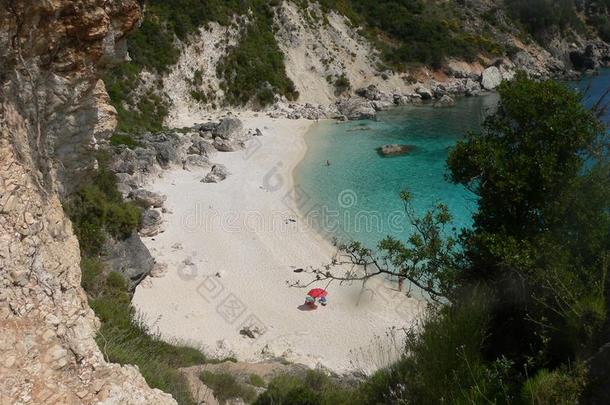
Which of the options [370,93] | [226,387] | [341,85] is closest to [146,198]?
[226,387]

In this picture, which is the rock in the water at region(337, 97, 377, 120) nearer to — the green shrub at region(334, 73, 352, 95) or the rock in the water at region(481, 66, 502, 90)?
the green shrub at region(334, 73, 352, 95)

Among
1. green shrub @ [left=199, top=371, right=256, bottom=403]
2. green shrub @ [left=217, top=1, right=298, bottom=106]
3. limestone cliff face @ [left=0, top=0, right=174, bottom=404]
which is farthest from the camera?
green shrub @ [left=217, top=1, right=298, bottom=106]

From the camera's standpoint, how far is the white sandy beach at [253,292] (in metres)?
15.5

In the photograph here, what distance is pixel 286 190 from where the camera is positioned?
2866 cm

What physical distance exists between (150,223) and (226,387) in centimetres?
1367

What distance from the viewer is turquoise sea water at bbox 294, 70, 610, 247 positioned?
24094 millimetres

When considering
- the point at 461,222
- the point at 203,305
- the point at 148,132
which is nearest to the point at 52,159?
the point at 203,305

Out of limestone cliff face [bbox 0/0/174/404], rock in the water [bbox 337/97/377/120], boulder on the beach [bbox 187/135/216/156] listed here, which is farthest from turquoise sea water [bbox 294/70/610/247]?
limestone cliff face [bbox 0/0/174/404]

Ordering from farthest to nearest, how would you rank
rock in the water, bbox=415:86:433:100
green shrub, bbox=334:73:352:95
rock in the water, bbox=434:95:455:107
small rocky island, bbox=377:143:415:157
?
rock in the water, bbox=415:86:433:100
green shrub, bbox=334:73:352:95
rock in the water, bbox=434:95:455:107
small rocky island, bbox=377:143:415:157

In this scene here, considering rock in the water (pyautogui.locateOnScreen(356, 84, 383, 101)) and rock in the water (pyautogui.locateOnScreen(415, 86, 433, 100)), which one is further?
rock in the water (pyautogui.locateOnScreen(415, 86, 433, 100))

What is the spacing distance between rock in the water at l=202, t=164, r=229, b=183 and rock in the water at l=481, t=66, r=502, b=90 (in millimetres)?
44705

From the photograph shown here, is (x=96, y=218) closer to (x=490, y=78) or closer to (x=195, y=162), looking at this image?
(x=195, y=162)

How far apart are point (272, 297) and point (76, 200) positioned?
24.8 feet

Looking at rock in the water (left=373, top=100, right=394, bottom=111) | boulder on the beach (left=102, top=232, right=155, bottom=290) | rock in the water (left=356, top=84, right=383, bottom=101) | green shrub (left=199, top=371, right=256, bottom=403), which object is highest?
green shrub (left=199, top=371, right=256, bottom=403)
